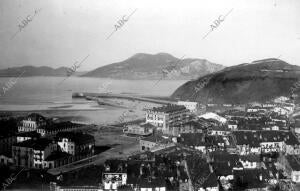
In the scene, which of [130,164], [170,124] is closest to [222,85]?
[170,124]

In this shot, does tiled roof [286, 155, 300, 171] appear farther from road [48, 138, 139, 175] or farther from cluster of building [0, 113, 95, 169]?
cluster of building [0, 113, 95, 169]

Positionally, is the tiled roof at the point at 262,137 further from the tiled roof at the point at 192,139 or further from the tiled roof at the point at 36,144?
the tiled roof at the point at 36,144

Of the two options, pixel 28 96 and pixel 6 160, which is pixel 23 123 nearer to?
pixel 6 160

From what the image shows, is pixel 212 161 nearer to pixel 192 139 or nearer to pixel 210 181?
pixel 210 181

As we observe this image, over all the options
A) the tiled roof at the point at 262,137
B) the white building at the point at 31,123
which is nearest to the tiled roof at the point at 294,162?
the tiled roof at the point at 262,137

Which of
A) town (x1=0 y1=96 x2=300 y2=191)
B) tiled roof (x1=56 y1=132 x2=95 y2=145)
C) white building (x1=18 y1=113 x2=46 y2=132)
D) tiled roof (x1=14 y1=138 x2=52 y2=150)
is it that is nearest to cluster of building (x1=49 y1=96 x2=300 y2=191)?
town (x1=0 y1=96 x2=300 y2=191)

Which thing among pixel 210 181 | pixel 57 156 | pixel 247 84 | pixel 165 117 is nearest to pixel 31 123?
pixel 57 156
